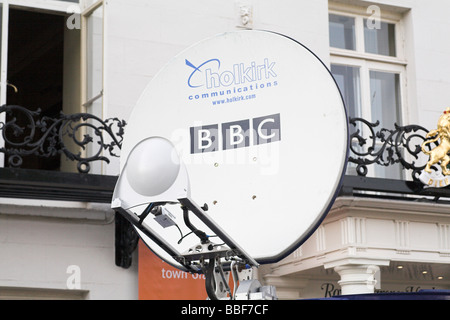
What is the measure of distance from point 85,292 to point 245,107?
3.69 meters

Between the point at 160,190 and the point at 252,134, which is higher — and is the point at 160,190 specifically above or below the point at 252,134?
below

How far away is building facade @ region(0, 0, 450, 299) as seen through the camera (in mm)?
10156

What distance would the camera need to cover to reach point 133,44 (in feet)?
37.7

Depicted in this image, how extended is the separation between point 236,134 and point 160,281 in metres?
3.31

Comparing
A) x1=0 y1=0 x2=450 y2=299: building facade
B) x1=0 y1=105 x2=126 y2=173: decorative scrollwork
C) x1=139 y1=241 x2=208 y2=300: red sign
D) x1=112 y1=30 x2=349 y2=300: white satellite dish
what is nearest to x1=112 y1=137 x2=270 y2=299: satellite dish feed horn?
x1=112 y1=30 x2=349 y2=300: white satellite dish

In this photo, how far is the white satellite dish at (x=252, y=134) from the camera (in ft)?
23.3

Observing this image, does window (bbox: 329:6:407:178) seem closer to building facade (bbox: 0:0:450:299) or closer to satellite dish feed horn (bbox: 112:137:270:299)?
building facade (bbox: 0:0:450:299)

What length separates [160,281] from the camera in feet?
34.7

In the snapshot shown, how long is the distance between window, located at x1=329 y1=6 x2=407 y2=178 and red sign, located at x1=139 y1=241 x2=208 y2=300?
12.4 ft

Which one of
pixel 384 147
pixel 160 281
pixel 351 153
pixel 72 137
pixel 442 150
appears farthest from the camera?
pixel 351 153

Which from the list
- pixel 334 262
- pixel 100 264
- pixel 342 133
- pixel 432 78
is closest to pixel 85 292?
pixel 100 264

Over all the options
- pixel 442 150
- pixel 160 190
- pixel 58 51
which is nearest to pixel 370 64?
pixel 442 150

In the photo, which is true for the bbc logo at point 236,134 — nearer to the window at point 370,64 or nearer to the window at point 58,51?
the window at point 58,51

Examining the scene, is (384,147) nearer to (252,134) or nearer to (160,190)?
(252,134)
